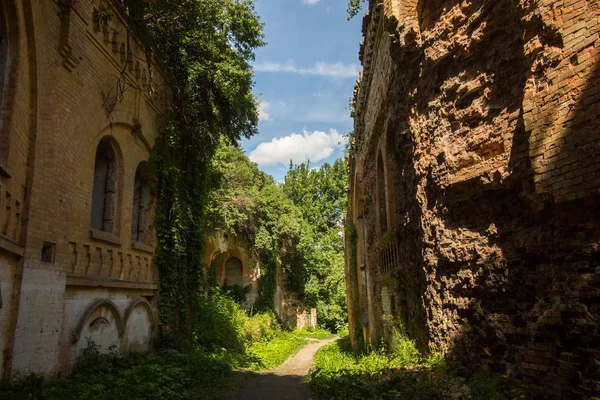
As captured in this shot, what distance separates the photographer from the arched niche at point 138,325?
10797mm

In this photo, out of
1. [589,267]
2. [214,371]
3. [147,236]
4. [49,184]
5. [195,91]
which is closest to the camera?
[589,267]

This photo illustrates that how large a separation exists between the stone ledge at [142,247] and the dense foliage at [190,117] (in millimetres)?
476

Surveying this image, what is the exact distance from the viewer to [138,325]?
11438 millimetres

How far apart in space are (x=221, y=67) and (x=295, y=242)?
761 inches

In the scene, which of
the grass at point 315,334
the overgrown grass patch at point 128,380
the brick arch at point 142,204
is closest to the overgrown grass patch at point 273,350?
the grass at point 315,334

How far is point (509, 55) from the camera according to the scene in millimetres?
6473

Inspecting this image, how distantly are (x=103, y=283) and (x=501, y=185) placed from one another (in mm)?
8133

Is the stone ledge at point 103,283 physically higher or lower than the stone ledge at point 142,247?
lower

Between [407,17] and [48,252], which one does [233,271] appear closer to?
[48,252]

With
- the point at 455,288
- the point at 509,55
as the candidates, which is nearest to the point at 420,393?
the point at 455,288

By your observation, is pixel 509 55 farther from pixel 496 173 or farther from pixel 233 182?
pixel 233 182

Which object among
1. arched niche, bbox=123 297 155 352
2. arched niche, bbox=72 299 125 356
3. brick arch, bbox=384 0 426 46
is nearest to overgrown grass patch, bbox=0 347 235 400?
arched niche, bbox=72 299 125 356

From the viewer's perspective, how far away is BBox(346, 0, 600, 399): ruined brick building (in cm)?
501

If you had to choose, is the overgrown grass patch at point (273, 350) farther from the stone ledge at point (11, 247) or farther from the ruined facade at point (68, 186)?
the stone ledge at point (11, 247)
